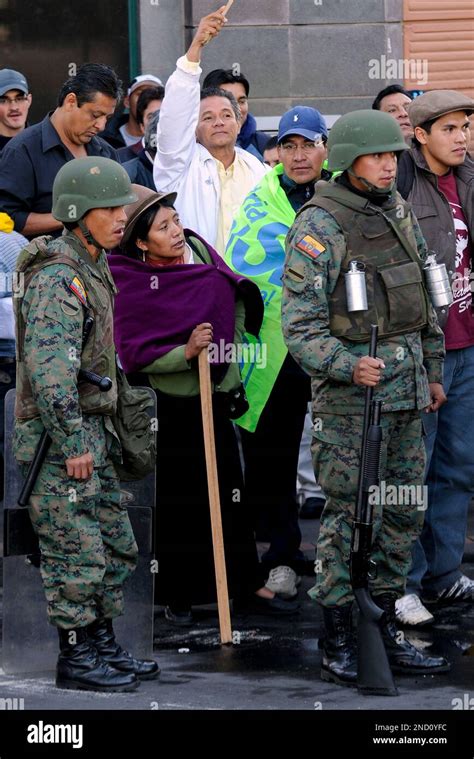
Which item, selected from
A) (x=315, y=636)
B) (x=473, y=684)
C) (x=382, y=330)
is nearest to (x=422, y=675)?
(x=473, y=684)

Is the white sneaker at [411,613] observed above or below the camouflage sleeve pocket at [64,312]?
below

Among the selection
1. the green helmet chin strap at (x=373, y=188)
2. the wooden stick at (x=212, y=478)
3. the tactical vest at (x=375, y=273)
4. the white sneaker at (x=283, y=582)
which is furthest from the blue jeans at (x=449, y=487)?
the green helmet chin strap at (x=373, y=188)

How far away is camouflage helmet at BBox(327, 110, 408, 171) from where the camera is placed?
19.3ft

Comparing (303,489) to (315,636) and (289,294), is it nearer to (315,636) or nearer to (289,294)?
(315,636)

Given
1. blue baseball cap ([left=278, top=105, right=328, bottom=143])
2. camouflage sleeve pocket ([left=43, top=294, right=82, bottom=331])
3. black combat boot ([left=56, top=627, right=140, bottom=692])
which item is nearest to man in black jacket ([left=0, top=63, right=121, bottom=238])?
blue baseball cap ([left=278, top=105, right=328, bottom=143])

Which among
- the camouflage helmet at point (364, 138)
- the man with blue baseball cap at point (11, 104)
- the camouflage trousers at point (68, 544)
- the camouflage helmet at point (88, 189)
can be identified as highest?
the man with blue baseball cap at point (11, 104)

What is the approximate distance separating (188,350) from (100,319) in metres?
0.83

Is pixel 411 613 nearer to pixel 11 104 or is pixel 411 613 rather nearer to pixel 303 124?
pixel 303 124

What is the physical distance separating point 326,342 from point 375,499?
62cm

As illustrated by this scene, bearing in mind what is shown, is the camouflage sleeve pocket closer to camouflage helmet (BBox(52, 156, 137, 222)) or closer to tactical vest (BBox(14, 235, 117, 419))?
tactical vest (BBox(14, 235, 117, 419))

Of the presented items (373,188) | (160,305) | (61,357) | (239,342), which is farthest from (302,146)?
(61,357)

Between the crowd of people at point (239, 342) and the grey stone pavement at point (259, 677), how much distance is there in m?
0.11

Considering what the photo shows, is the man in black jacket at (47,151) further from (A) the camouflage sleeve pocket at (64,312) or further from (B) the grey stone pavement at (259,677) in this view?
(B) the grey stone pavement at (259,677)

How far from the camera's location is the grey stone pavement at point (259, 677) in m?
5.52
